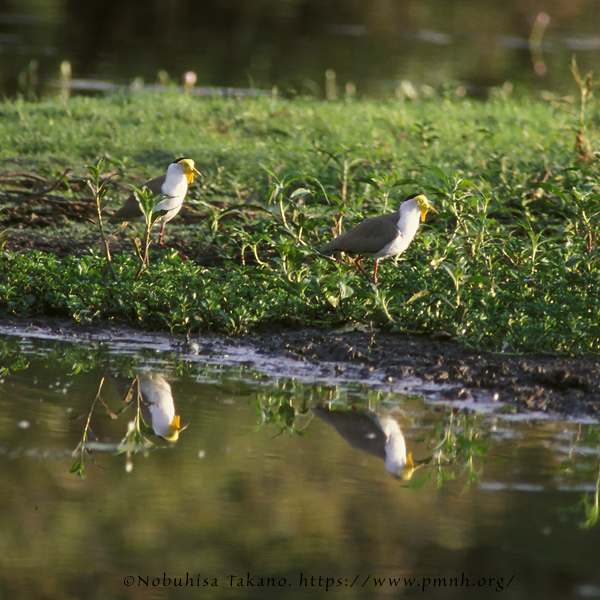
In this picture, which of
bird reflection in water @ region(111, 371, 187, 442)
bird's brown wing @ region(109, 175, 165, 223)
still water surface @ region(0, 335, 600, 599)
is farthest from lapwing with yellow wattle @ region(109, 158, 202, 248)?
bird reflection in water @ region(111, 371, 187, 442)

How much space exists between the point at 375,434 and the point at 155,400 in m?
1.08

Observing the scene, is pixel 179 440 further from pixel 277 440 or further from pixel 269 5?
pixel 269 5

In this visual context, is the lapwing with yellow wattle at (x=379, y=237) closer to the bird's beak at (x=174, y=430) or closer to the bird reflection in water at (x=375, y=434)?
the bird reflection in water at (x=375, y=434)

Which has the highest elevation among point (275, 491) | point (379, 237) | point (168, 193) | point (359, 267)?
point (168, 193)

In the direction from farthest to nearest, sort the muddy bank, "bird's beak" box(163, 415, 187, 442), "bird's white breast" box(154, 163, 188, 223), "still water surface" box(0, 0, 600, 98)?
"still water surface" box(0, 0, 600, 98), "bird's white breast" box(154, 163, 188, 223), the muddy bank, "bird's beak" box(163, 415, 187, 442)

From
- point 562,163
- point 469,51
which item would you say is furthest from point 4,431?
point 469,51

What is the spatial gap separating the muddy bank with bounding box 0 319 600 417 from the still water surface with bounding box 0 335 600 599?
18 cm

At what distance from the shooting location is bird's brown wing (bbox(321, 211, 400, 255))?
255 inches

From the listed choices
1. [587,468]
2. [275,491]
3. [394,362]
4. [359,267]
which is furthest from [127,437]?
[359,267]

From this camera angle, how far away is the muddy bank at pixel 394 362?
5324 millimetres

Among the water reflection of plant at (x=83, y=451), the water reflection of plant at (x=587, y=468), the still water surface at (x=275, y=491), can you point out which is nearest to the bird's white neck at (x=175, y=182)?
the still water surface at (x=275, y=491)

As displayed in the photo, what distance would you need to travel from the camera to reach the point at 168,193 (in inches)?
310

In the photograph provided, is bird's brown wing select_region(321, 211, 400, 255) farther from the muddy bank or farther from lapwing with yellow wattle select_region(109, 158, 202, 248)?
lapwing with yellow wattle select_region(109, 158, 202, 248)

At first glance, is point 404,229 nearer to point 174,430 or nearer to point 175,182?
point 175,182
